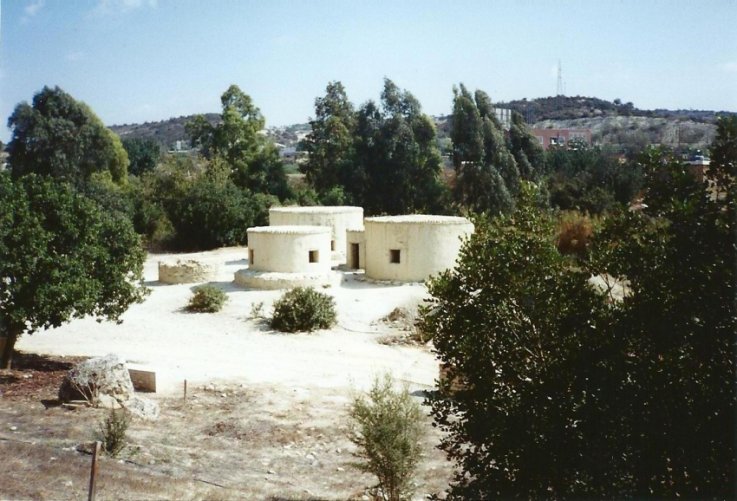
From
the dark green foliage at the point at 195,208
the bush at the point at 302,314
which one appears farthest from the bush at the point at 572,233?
the dark green foliage at the point at 195,208

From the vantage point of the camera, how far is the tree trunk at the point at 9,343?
13.0m

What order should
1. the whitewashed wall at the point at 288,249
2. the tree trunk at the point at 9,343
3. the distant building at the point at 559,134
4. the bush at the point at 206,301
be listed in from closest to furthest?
the tree trunk at the point at 9,343 < the bush at the point at 206,301 < the whitewashed wall at the point at 288,249 < the distant building at the point at 559,134

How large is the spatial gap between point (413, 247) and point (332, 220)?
213 inches

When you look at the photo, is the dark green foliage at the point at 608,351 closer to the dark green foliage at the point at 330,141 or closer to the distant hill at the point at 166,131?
the dark green foliage at the point at 330,141

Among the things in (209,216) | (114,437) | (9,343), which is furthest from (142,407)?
(209,216)

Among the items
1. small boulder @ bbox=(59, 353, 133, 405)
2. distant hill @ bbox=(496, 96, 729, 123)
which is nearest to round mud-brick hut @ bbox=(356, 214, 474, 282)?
small boulder @ bbox=(59, 353, 133, 405)

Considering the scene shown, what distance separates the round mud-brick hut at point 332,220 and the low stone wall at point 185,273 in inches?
180

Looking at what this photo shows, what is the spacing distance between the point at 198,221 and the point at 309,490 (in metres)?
26.3

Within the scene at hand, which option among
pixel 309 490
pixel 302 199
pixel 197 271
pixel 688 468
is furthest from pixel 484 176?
pixel 688 468

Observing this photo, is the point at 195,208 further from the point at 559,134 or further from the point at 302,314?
the point at 559,134

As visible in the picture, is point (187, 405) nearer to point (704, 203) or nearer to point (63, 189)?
point (63, 189)

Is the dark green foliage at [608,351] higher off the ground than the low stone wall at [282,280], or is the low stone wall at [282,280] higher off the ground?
the dark green foliage at [608,351]

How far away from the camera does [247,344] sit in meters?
17.3

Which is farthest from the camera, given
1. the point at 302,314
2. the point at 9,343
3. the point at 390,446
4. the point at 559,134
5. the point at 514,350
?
the point at 559,134
